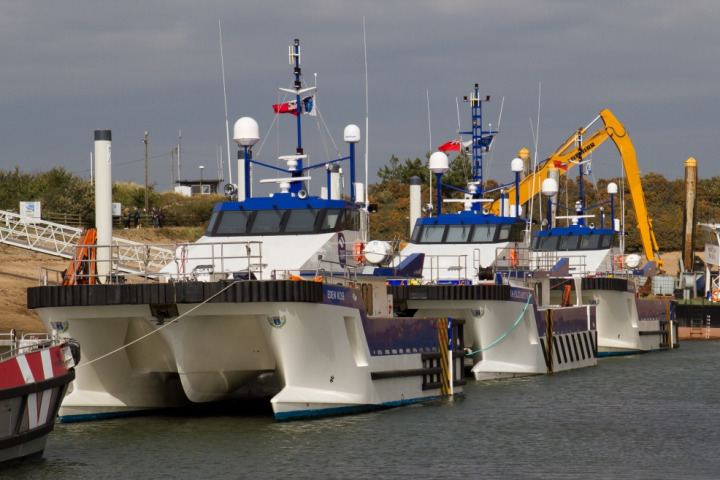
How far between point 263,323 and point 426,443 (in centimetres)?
291

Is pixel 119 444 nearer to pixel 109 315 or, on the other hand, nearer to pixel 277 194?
pixel 109 315

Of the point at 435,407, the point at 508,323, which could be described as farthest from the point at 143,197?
the point at 435,407

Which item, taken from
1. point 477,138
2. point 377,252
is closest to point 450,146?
point 477,138

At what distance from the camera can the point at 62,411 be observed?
1894 cm

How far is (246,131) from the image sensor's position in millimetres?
21156

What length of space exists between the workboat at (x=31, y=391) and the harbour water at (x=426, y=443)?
372 mm

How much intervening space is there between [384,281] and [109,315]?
6.22 meters

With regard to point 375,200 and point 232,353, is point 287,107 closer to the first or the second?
point 232,353

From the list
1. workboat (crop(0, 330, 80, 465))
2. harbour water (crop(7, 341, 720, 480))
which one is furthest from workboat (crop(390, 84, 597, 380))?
workboat (crop(0, 330, 80, 465))

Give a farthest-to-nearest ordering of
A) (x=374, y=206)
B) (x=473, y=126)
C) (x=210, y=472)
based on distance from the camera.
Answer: (x=473, y=126) → (x=374, y=206) → (x=210, y=472)

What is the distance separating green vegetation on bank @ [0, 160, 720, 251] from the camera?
5370 centimetres

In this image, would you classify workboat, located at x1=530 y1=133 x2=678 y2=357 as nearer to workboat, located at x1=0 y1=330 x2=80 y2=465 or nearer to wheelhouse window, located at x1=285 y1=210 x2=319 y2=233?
wheelhouse window, located at x1=285 y1=210 x2=319 y2=233

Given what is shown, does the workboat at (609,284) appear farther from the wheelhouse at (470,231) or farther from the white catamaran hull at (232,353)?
the white catamaran hull at (232,353)

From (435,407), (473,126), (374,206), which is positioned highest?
(473,126)
